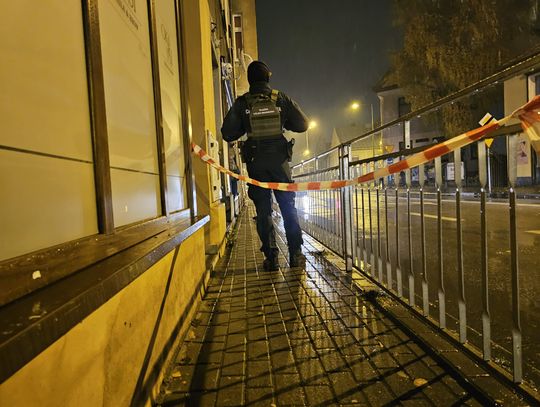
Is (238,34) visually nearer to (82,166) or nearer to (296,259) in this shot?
(296,259)

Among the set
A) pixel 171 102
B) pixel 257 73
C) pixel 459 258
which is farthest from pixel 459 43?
pixel 459 258

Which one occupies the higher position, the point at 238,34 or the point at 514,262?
the point at 238,34

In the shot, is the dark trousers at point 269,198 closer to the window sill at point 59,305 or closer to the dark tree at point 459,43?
the window sill at point 59,305

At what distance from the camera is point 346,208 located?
5.01 m

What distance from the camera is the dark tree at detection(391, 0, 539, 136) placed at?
2173 cm

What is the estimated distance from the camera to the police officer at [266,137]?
5.05 meters

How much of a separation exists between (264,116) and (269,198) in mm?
1042

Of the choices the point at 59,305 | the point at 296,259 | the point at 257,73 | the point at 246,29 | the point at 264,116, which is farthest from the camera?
the point at 246,29

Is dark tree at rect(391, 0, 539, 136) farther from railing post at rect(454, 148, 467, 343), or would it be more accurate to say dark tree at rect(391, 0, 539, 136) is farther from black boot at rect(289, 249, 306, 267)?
railing post at rect(454, 148, 467, 343)

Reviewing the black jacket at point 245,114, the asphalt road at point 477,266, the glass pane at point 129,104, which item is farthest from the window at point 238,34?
the glass pane at point 129,104

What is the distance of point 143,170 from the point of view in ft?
8.55

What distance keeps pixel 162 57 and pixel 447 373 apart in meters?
3.10

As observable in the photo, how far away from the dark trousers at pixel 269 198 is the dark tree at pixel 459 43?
18504 mm

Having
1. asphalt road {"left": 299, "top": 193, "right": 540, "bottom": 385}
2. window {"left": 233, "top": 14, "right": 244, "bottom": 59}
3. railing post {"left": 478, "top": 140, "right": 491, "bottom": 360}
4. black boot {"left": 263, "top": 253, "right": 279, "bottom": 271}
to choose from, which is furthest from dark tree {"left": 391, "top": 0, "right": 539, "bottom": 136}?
railing post {"left": 478, "top": 140, "right": 491, "bottom": 360}
